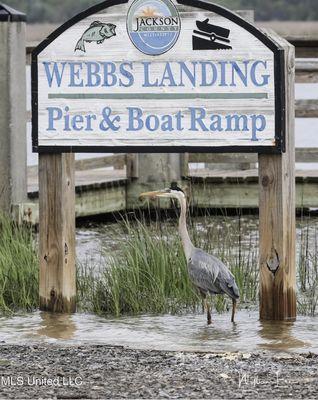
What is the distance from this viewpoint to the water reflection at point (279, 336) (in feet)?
26.3

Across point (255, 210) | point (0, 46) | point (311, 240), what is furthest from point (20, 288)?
point (255, 210)

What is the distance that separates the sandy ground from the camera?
21.3 ft

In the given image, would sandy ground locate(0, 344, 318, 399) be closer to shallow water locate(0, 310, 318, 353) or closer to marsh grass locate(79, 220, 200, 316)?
shallow water locate(0, 310, 318, 353)

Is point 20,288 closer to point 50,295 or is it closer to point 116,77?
point 50,295

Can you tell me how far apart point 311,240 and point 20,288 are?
417 centimetres

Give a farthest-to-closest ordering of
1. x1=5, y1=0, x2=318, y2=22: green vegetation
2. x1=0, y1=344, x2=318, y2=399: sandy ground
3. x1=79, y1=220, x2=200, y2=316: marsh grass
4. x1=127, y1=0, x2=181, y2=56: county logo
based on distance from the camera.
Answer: x1=5, y1=0, x2=318, y2=22: green vegetation < x1=79, y1=220, x2=200, y2=316: marsh grass < x1=127, y1=0, x2=181, y2=56: county logo < x1=0, y1=344, x2=318, y2=399: sandy ground

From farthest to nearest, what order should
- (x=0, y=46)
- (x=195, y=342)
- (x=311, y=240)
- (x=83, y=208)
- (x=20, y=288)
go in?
(x=83, y=208)
(x=311, y=240)
(x=0, y=46)
(x=20, y=288)
(x=195, y=342)

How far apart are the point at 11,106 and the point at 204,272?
3679 millimetres

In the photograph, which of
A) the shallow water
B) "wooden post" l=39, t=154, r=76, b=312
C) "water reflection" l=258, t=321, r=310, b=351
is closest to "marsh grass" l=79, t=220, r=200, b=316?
the shallow water

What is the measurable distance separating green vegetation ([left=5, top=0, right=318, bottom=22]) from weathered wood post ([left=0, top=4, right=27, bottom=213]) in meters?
38.3

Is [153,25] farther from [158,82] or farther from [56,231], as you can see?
[56,231]

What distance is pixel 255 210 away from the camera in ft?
47.8

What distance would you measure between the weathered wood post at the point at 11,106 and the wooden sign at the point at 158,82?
2800mm

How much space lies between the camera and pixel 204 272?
28.4 feet
